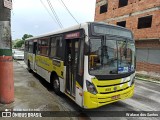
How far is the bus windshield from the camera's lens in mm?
5305

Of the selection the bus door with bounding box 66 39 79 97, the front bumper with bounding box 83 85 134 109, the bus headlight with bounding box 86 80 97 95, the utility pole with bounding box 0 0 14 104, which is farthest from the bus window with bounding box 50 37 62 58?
the front bumper with bounding box 83 85 134 109

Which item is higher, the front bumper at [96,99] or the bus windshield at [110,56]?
the bus windshield at [110,56]

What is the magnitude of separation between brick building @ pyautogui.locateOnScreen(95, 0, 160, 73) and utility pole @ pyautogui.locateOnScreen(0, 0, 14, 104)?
14.1 meters

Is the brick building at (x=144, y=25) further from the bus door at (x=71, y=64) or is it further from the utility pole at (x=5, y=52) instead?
the utility pole at (x=5, y=52)

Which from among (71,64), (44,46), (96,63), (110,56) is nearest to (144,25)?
(44,46)

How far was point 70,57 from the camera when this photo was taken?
6.73 metres

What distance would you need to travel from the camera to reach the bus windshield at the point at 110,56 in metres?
5.30

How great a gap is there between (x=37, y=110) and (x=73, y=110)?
1.35 meters

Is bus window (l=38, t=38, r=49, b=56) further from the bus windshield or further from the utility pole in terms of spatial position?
the bus windshield

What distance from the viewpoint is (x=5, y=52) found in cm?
539

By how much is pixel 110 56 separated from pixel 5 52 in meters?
3.17

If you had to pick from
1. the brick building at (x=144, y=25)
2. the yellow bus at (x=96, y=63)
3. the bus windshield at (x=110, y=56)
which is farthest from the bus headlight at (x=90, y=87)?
the brick building at (x=144, y=25)

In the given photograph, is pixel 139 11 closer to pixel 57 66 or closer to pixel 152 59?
pixel 152 59

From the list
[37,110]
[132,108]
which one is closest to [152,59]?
[132,108]
